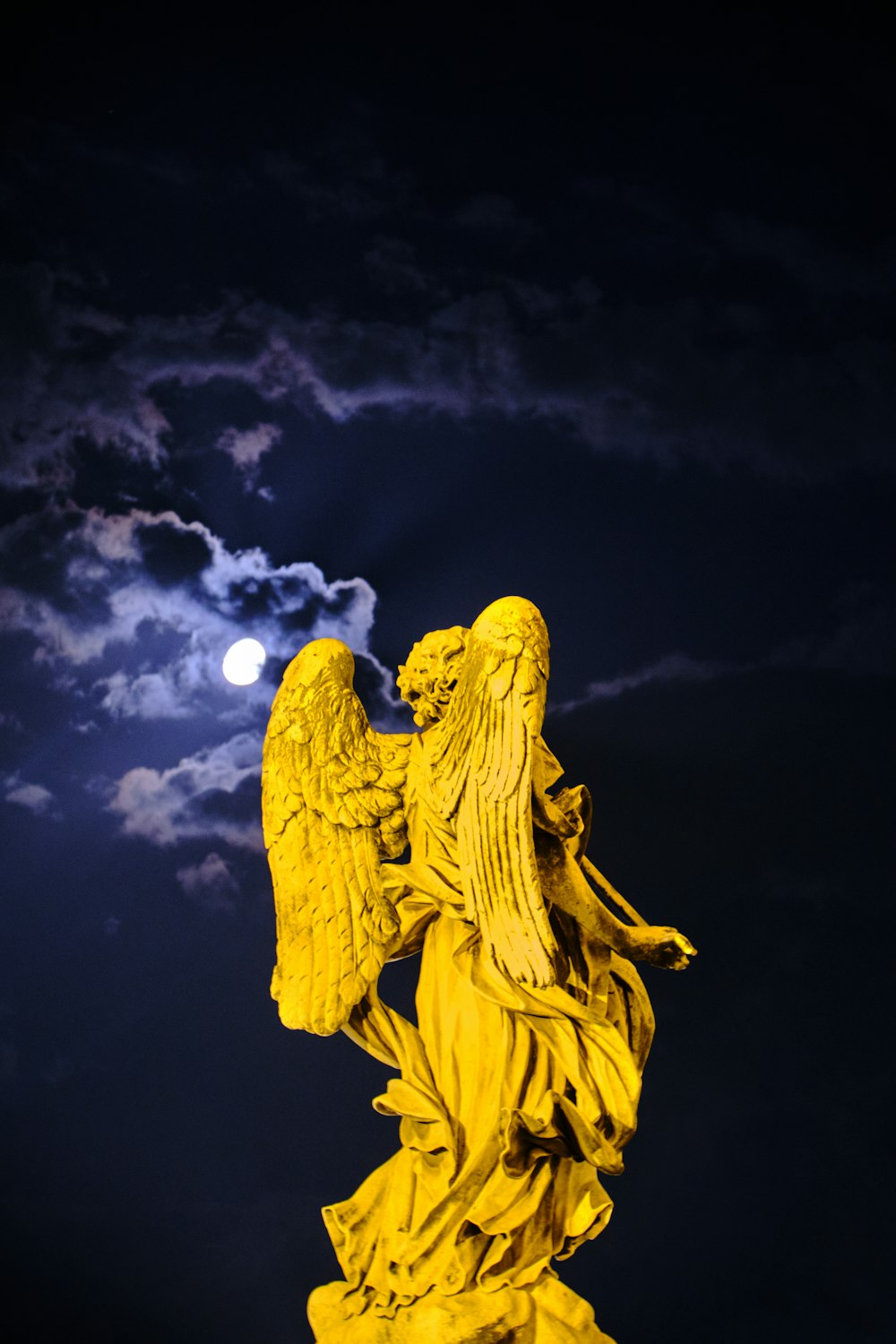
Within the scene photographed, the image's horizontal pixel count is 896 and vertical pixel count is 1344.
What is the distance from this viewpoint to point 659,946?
11.5 ft

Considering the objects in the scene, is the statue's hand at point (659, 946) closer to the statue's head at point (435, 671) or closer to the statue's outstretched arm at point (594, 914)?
the statue's outstretched arm at point (594, 914)

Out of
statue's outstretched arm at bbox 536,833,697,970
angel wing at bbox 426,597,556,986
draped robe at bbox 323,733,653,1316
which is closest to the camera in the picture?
angel wing at bbox 426,597,556,986

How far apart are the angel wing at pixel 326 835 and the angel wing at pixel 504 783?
0.24m

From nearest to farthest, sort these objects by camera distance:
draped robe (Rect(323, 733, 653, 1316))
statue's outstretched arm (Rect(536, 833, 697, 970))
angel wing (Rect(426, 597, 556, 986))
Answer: angel wing (Rect(426, 597, 556, 986)) < draped robe (Rect(323, 733, 653, 1316)) < statue's outstretched arm (Rect(536, 833, 697, 970))

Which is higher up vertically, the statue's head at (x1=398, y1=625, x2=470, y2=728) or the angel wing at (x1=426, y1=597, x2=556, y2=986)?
the statue's head at (x1=398, y1=625, x2=470, y2=728)

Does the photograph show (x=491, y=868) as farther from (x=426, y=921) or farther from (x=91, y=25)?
(x=91, y=25)

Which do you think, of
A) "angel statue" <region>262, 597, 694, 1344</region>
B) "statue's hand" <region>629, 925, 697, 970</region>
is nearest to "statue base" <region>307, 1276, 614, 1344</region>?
"angel statue" <region>262, 597, 694, 1344</region>

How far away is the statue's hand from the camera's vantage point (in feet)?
11.5

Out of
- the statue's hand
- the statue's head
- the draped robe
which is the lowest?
the draped robe

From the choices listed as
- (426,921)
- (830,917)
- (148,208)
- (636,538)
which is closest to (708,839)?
(830,917)

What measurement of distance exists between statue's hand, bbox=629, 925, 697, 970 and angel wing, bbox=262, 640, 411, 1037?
1.80 ft

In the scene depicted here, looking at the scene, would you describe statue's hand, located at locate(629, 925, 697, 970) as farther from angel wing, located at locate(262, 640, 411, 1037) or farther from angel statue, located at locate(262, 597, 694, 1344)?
angel wing, located at locate(262, 640, 411, 1037)

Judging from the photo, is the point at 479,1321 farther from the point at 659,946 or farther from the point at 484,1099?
the point at 659,946

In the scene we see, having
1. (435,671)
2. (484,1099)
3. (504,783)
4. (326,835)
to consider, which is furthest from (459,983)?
(435,671)
